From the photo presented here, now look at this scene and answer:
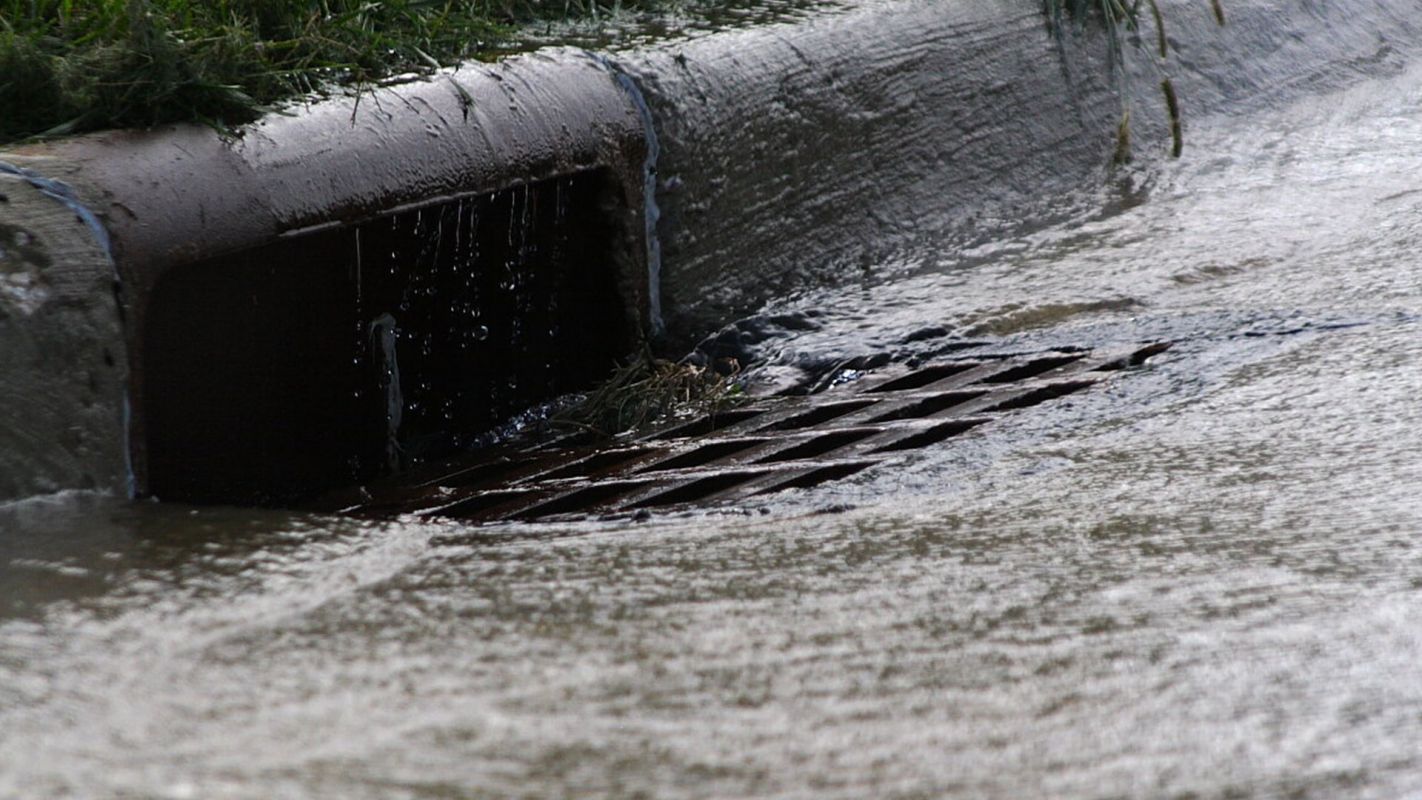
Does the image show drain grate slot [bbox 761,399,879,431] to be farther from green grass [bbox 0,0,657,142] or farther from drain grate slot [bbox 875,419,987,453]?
green grass [bbox 0,0,657,142]

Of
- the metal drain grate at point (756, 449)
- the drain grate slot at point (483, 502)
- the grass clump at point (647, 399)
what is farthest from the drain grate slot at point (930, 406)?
the drain grate slot at point (483, 502)

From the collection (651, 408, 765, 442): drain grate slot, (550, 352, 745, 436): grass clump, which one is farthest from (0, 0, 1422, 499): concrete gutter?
(651, 408, 765, 442): drain grate slot

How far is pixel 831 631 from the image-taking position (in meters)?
1.82

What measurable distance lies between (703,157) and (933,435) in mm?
1104

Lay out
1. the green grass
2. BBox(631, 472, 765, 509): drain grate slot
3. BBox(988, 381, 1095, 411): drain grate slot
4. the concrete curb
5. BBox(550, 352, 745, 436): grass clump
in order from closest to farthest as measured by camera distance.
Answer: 1. BBox(631, 472, 765, 509): drain grate slot
2. the green grass
3. BBox(988, 381, 1095, 411): drain grate slot
4. BBox(550, 352, 745, 436): grass clump
5. the concrete curb

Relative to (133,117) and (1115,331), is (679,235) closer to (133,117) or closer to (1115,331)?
(1115,331)

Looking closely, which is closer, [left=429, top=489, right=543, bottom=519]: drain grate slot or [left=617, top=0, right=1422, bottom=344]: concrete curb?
[left=429, top=489, right=543, bottom=519]: drain grate slot

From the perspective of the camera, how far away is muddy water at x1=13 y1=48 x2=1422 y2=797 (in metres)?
1.46

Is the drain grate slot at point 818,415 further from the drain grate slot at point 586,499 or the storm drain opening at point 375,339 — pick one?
the storm drain opening at point 375,339

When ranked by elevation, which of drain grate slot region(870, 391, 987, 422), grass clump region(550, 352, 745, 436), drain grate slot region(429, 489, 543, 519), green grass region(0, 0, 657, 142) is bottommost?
drain grate slot region(870, 391, 987, 422)

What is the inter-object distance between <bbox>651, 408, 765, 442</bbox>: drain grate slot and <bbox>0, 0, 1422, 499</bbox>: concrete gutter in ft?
1.52

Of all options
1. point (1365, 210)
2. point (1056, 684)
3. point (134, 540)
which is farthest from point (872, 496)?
point (1365, 210)

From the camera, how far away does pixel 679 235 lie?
3.65 m

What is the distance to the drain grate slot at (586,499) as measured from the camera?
2629 millimetres
